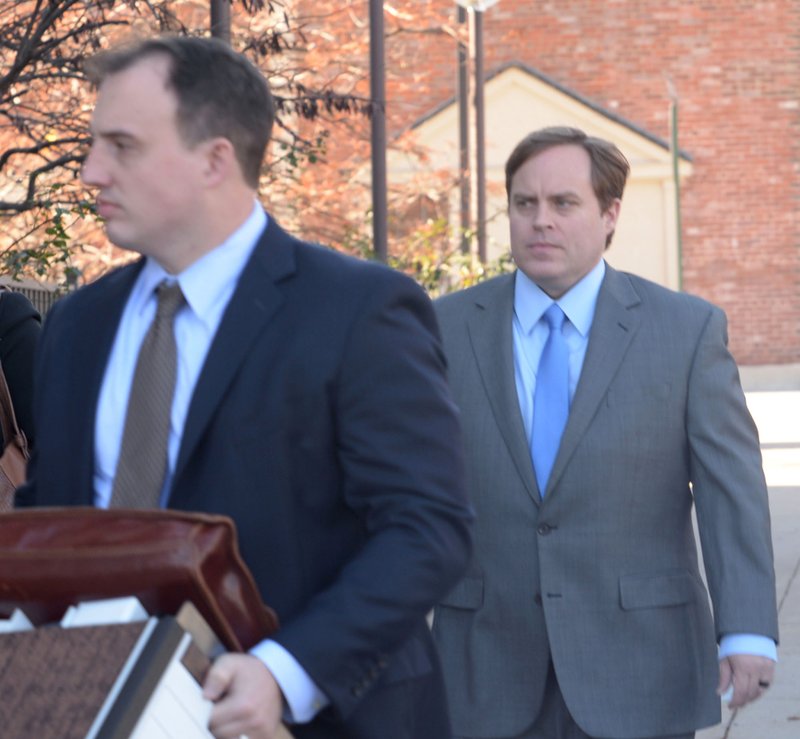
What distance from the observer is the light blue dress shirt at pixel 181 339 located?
2.73 metres

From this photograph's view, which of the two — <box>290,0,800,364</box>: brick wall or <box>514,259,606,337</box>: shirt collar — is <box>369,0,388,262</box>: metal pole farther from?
<box>290,0,800,364</box>: brick wall

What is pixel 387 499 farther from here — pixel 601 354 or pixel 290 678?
pixel 601 354

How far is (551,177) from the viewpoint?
15.5 feet

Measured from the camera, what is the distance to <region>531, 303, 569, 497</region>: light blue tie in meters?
4.51

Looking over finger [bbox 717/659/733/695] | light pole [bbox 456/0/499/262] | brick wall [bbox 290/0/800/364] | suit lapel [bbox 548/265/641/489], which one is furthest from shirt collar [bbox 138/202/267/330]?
brick wall [bbox 290/0/800/364]

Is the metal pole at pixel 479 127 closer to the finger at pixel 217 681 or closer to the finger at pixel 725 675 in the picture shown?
the finger at pixel 725 675

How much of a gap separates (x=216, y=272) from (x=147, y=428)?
0.26 meters

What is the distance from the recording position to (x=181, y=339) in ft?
9.14

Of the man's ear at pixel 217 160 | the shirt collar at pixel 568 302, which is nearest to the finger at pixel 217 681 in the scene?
the man's ear at pixel 217 160

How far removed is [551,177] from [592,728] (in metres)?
1.36

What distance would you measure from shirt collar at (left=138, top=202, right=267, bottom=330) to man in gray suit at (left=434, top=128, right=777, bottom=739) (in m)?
1.77

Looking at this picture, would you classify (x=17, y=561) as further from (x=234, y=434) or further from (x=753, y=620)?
(x=753, y=620)

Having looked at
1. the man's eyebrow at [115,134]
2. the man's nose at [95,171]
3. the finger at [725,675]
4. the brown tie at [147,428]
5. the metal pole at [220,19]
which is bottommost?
the finger at [725,675]

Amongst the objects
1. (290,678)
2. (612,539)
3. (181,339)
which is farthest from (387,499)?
(612,539)
